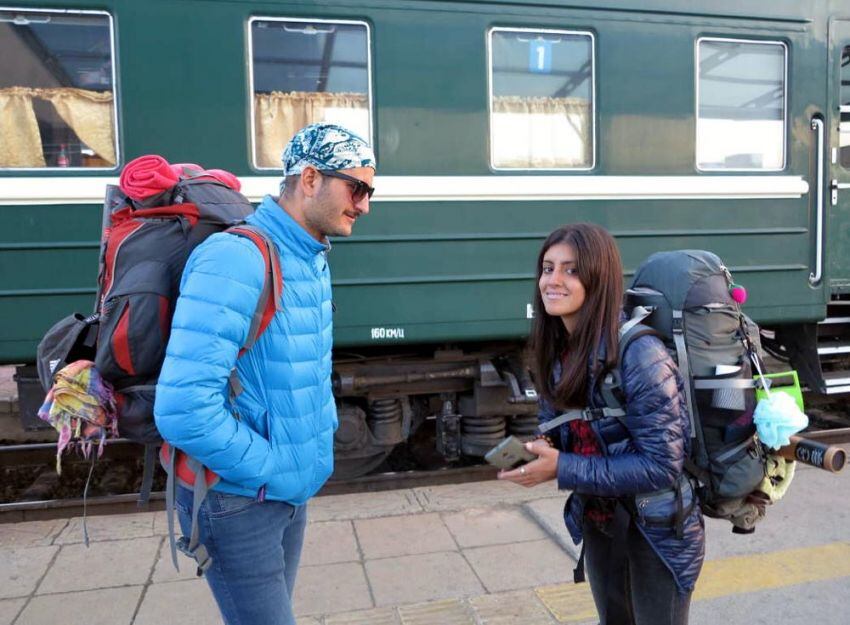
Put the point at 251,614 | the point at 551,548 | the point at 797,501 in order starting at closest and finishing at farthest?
1. the point at 251,614
2. the point at 551,548
3. the point at 797,501

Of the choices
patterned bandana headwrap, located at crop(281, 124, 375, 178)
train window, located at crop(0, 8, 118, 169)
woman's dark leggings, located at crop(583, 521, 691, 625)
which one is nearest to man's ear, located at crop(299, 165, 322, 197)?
patterned bandana headwrap, located at crop(281, 124, 375, 178)

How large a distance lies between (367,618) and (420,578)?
41cm

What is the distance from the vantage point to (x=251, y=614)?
66.7 inches

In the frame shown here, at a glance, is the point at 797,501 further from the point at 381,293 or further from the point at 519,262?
the point at 381,293

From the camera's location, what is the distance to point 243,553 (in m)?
1.67

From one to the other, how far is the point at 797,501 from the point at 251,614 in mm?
3476

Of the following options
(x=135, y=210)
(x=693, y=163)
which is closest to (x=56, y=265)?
(x=135, y=210)

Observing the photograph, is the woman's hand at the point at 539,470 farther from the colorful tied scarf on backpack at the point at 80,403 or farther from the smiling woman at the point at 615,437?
the colorful tied scarf on backpack at the point at 80,403

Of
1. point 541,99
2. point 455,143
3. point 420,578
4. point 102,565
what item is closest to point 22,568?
point 102,565

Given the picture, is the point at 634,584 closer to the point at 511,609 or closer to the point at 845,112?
the point at 511,609

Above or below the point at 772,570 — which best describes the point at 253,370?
above

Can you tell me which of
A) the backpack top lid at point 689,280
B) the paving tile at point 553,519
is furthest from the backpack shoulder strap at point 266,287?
the paving tile at point 553,519

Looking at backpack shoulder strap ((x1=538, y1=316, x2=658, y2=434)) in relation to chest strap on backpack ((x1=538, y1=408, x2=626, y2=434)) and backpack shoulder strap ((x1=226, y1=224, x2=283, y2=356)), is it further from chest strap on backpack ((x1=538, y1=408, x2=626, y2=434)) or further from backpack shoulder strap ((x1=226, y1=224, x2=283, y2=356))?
backpack shoulder strap ((x1=226, y1=224, x2=283, y2=356))

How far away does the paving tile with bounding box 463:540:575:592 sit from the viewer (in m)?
3.21
